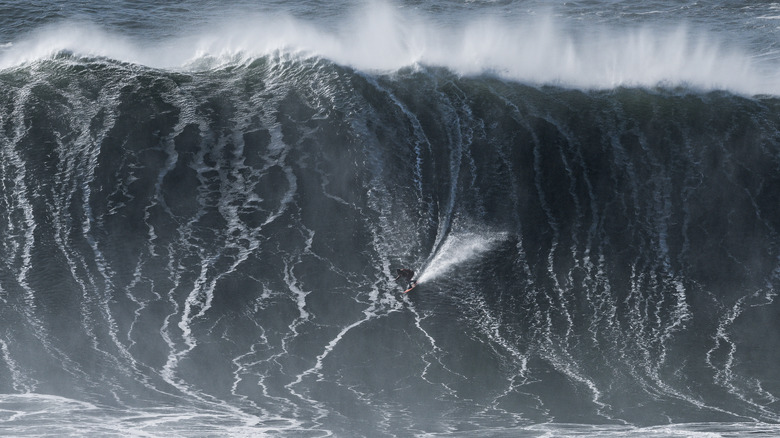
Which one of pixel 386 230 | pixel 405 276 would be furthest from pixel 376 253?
pixel 405 276

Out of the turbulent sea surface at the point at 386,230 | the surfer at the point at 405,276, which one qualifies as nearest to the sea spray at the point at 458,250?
the turbulent sea surface at the point at 386,230

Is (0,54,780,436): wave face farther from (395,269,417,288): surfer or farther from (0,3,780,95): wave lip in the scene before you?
(0,3,780,95): wave lip

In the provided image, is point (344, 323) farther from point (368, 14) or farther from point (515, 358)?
point (368, 14)

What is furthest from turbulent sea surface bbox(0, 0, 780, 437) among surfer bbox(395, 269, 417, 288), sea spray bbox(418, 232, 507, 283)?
surfer bbox(395, 269, 417, 288)

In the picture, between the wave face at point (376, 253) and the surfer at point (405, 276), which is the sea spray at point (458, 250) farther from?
the surfer at point (405, 276)

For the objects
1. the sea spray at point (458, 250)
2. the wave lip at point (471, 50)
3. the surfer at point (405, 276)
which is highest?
the wave lip at point (471, 50)

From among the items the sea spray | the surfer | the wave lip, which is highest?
the wave lip

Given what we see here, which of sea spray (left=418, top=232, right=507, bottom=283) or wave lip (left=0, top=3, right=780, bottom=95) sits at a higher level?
wave lip (left=0, top=3, right=780, bottom=95)
